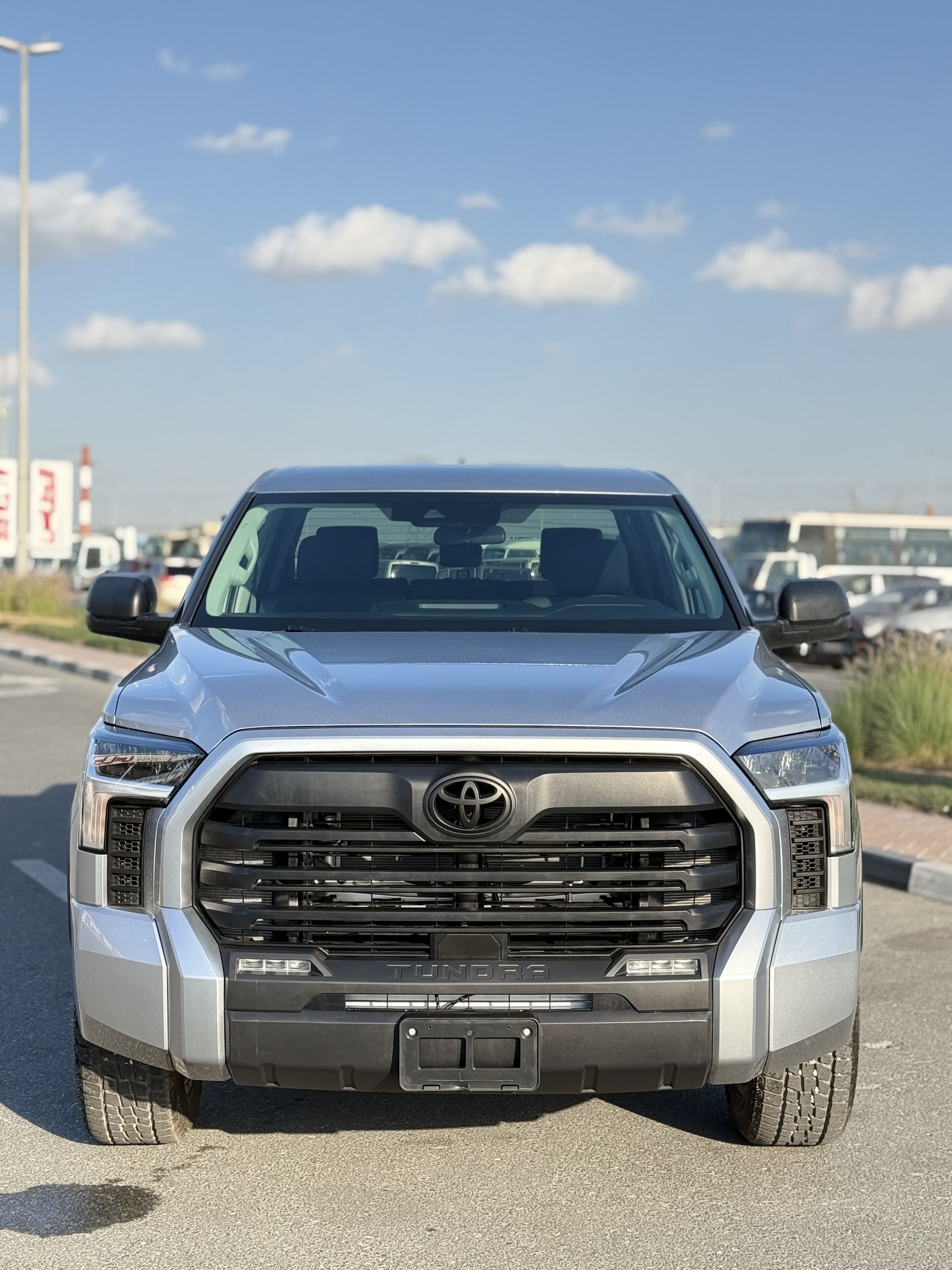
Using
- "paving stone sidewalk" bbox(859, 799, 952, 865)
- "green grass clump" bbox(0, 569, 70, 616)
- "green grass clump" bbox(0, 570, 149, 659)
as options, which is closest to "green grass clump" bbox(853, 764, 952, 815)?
"paving stone sidewalk" bbox(859, 799, 952, 865)

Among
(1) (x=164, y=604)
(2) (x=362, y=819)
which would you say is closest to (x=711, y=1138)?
(2) (x=362, y=819)

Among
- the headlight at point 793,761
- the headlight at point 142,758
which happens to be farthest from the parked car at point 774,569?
the headlight at point 142,758

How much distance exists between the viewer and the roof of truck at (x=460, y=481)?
5629 mm

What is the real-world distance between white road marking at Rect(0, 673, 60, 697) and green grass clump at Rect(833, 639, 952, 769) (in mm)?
9896

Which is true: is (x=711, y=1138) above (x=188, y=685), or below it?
below

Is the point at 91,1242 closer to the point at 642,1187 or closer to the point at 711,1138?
the point at 642,1187

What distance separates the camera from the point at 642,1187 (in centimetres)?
406

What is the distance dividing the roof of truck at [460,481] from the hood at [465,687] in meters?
1.12

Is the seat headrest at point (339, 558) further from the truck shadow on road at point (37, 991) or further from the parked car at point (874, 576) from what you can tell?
the parked car at point (874, 576)

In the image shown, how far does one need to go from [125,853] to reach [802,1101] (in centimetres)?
190

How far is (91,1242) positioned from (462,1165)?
99cm

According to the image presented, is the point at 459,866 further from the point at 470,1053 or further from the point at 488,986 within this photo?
the point at 470,1053

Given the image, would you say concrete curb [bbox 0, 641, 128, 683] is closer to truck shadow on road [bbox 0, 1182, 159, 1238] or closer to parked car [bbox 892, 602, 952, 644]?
parked car [bbox 892, 602, 952, 644]

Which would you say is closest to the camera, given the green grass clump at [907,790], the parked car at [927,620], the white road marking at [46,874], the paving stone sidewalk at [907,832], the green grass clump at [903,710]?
the white road marking at [46,874]
